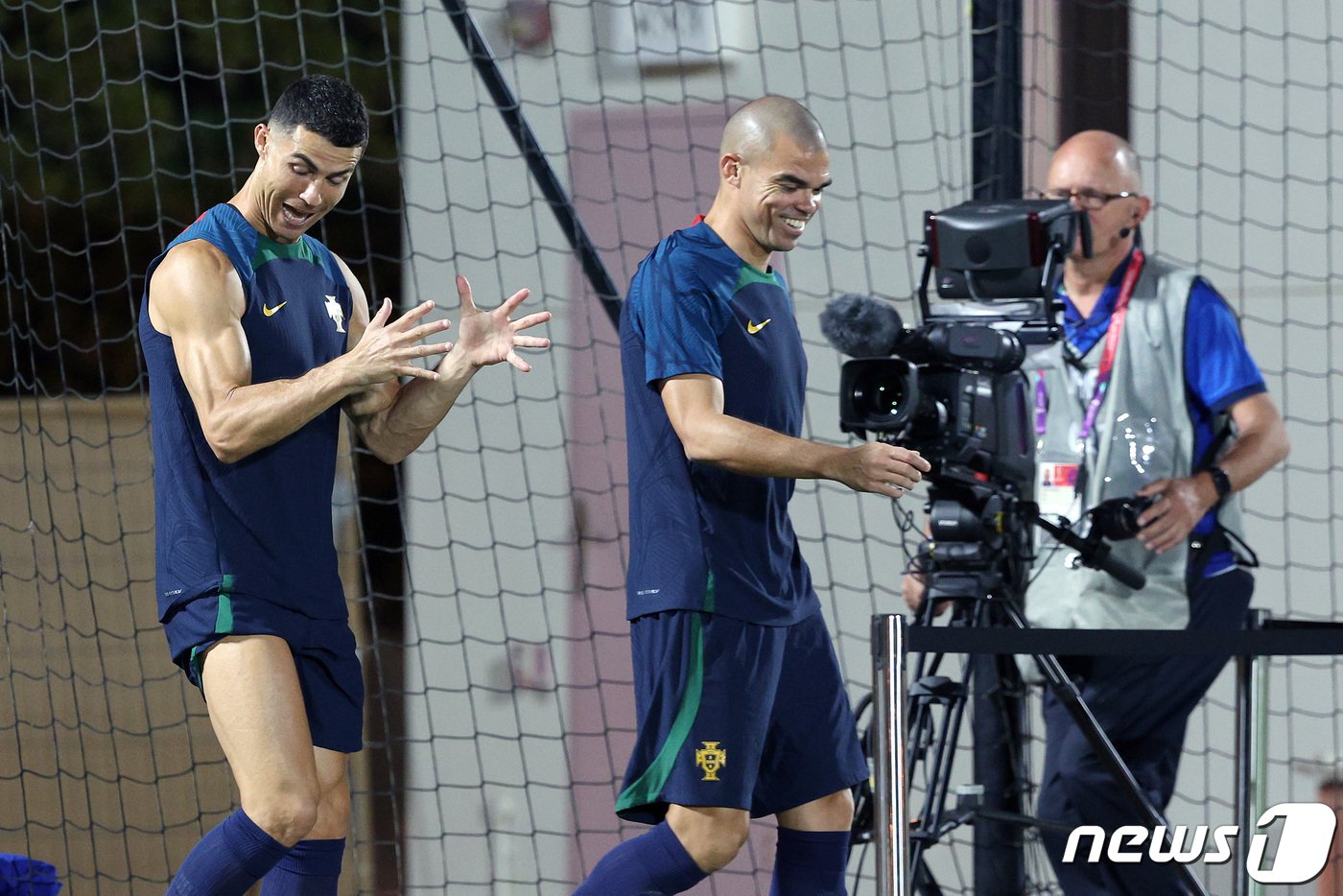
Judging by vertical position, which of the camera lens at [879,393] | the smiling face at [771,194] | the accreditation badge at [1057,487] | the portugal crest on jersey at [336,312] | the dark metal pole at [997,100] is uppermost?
the dark metal pole at [997,100]

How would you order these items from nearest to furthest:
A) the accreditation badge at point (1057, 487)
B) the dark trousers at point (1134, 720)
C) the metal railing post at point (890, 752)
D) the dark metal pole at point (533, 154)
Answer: the metal railing post at point (890, 752)
the dark trousers at point (1134, 720)
the accreditation badge at point (1057, 487)
the dark metal pole at point (533, 154)

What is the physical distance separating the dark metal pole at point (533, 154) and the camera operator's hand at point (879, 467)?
1.39 m

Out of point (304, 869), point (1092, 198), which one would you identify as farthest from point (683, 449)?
point (1092, 198)

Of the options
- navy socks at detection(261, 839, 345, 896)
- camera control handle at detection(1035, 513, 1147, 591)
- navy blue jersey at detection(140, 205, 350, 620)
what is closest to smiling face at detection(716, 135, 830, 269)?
navy blue jersey at detection(140, 205, 350, 620)

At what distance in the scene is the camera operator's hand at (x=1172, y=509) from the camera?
3.35 m

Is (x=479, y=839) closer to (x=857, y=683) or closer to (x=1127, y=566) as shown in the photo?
(x=857, y=683)

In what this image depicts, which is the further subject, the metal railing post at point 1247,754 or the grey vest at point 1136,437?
the grey vest at point 1136,437

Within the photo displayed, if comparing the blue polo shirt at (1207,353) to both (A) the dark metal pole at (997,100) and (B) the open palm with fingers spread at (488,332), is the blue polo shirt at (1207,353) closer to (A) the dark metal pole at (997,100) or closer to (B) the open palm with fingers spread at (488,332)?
(A) the dark metal pole at (997,100)

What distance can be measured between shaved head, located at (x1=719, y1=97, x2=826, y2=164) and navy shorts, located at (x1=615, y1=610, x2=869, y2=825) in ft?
2.50

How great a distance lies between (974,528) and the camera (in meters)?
3.12

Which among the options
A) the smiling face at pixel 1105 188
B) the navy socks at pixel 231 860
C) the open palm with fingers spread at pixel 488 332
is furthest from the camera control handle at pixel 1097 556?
the navy socks at pixel 231 860

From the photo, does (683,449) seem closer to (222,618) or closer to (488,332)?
(488,332)

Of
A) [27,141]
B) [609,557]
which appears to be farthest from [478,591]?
[27,141]

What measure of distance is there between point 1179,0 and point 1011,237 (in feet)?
6.26
